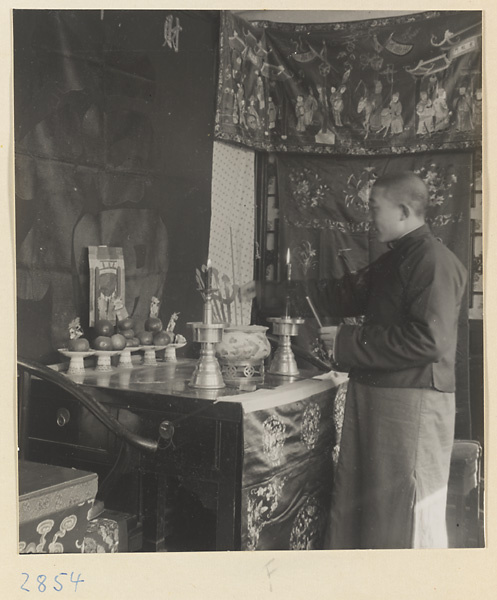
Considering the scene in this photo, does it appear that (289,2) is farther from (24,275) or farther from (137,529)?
(137,529)

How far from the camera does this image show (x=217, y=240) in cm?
315

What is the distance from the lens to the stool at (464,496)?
1.72 meters

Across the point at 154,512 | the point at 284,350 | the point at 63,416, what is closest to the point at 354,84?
the point at 284,350

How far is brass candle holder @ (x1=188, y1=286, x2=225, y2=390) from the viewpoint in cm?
198

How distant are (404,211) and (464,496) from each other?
887 millimetres

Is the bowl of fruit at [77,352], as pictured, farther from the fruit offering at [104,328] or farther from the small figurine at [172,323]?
the small figurine at [172,323]

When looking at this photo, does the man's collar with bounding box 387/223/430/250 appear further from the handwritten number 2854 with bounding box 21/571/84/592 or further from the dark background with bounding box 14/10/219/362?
the handwritten number 2854 with bounding box 21/571/84/592

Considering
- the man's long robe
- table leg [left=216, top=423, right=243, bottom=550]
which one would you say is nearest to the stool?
the man's long robe

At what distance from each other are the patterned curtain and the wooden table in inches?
26.2

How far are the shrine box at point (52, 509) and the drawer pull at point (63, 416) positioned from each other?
508mm

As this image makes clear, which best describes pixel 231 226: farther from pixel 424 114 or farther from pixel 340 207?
pixel 424 114

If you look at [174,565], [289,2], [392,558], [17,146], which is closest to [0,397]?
[174,565]

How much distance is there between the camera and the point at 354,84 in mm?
2641

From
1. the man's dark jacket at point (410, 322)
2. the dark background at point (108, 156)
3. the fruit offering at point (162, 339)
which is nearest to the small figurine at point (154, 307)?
the dark background at point (108, 156)
